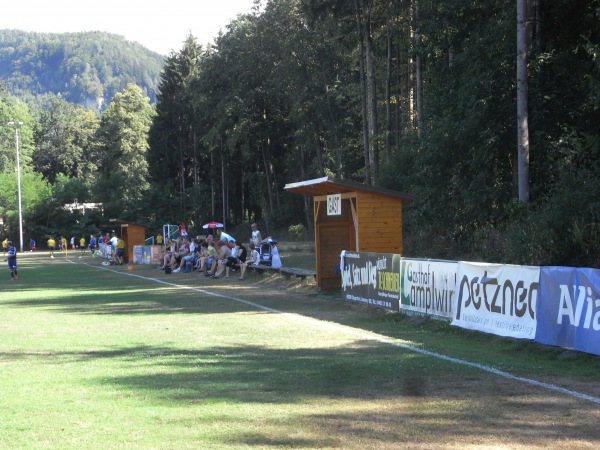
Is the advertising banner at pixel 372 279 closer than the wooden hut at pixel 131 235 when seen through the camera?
Yes

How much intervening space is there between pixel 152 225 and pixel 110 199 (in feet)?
36.2

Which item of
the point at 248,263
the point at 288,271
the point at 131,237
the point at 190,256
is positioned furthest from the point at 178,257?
the point at 131,237

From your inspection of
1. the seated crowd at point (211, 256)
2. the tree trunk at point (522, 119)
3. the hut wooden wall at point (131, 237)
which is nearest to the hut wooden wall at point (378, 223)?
the tree trunk at point (522, 119)

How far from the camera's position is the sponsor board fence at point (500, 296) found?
11.4 m

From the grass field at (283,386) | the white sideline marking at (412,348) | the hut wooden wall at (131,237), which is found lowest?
the white sideline marking at (412,348)

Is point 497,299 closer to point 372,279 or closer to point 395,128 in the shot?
point 372,279

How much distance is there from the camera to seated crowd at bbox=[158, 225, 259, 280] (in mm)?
31203

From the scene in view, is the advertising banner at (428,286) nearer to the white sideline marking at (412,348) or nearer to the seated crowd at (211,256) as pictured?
the white sideline marking at (412,348)

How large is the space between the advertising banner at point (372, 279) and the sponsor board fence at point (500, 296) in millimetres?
23

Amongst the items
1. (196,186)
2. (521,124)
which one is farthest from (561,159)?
(196,186)

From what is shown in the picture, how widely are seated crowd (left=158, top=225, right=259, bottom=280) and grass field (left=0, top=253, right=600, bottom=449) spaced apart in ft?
43.3

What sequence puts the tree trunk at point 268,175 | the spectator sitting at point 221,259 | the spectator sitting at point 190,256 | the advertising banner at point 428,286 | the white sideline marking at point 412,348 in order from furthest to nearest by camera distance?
the tree trunk at point 268,175, the spectator sitting at point 190,256, the spectator sitting at point 221,259, the advertising banner at point 428,286, the white sideline marking at point 412,348

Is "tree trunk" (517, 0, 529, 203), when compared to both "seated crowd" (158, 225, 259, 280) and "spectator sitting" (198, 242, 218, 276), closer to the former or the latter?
"seated crowd" (158, 225, 259, 280)

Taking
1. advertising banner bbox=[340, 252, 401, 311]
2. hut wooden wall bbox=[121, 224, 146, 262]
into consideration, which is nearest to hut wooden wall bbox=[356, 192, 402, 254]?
advertising banner bbox=[340, 252, 401, 311]
